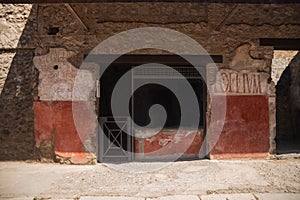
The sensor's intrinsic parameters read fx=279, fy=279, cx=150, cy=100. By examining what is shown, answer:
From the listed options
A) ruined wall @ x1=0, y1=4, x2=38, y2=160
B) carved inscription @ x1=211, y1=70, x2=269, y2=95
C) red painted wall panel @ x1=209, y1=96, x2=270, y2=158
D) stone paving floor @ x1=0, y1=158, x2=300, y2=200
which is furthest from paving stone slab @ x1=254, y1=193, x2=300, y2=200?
ruined wall @ x1=0, y1=4, x2=38, y2=160

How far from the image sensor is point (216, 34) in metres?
6.22

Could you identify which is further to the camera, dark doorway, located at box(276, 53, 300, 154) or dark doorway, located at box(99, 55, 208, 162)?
dark doorway, located at box(276, 53, 300, 154)

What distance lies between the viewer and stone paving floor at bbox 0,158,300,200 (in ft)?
13.2

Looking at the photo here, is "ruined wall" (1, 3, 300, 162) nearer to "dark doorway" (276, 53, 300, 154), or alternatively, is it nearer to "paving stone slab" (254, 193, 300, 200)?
"paving stone slab" (254, 193, 300, 200)

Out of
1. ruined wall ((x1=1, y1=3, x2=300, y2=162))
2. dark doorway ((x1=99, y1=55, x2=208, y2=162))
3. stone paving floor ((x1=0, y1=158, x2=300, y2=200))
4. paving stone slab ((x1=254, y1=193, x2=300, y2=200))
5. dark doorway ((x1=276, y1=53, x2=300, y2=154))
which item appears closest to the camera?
paving stone slab ((x1=254, y1=193, x2=300, y2=200))

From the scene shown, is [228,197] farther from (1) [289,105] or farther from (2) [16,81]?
(1) [289,105]

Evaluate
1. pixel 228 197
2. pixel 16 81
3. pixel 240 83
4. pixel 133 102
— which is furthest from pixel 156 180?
pixel 16 81

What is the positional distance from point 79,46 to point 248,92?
385cm

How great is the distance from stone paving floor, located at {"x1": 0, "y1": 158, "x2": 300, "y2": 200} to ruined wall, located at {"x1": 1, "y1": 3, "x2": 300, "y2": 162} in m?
0.91

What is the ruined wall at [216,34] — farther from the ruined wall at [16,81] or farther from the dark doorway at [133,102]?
the dark doorway at [133,102]

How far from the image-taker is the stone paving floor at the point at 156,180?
403 centimetres

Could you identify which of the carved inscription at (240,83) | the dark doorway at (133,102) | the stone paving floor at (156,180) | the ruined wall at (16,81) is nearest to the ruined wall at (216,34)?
the carved inscription at (240,83)

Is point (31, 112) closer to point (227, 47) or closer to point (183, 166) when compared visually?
point (183, 166)

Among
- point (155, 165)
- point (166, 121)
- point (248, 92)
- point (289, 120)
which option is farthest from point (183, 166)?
point (289, 120)
